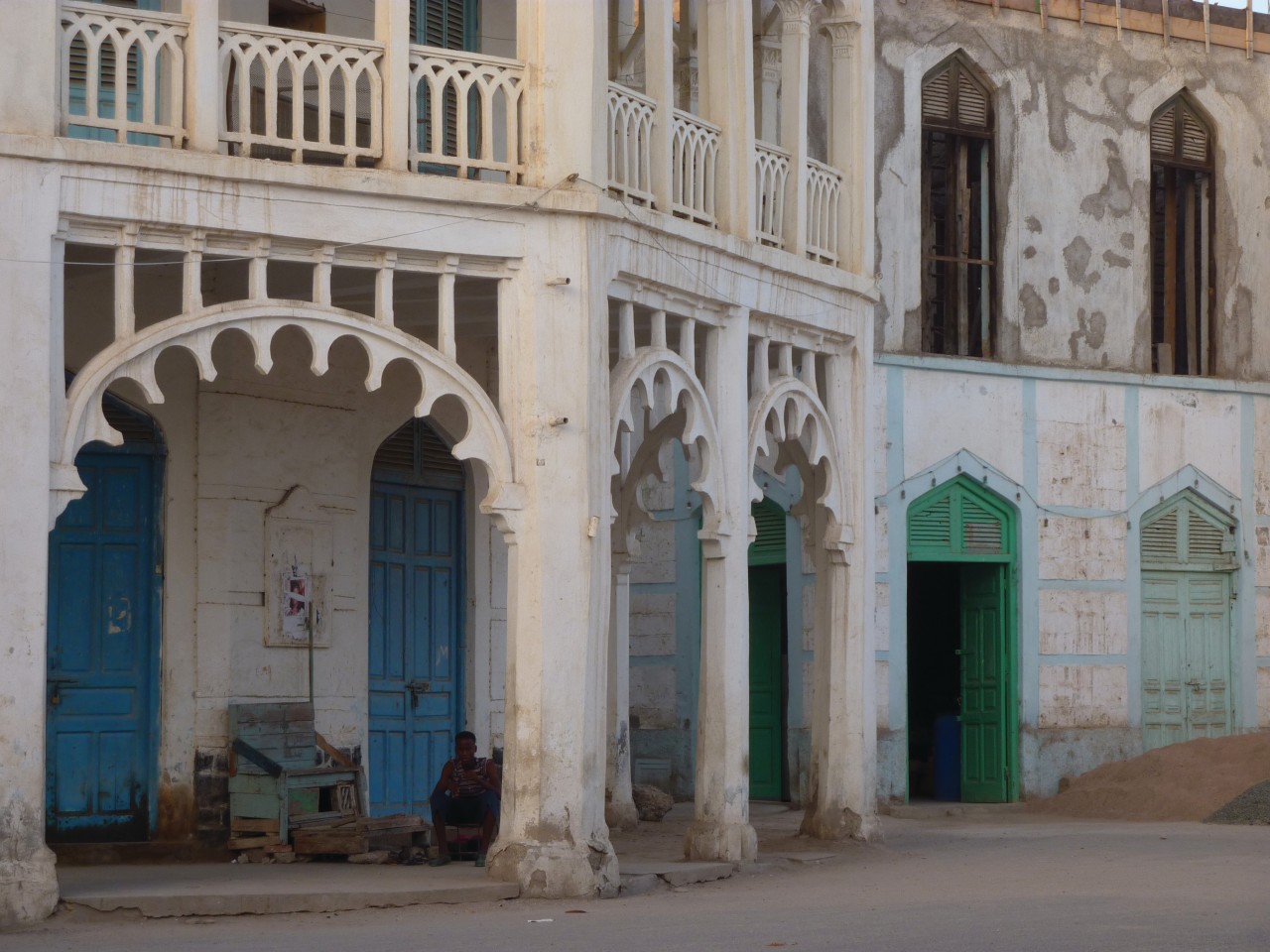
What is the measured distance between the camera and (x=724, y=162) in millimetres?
12789

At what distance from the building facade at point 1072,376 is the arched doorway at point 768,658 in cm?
139

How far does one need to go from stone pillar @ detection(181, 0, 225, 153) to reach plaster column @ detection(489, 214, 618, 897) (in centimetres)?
184

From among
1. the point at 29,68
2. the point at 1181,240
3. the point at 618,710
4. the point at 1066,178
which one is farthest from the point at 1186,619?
the point at 29,68

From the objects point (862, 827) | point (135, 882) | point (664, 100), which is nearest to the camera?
point (135, 882)

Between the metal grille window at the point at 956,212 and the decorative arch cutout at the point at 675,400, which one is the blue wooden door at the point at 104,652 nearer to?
the decorative arch cutout at the point at 675,400

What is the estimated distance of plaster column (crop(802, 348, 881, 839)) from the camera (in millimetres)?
13969

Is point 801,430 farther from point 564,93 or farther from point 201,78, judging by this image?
point 201,78

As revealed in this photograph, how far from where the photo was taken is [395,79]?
10.8m

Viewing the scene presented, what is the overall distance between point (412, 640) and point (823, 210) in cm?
431

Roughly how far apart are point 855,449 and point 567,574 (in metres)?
3.85

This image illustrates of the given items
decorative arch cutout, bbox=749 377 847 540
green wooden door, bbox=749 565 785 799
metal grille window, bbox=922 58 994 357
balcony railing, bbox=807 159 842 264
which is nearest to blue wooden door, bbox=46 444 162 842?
decorative arch cutout, bbox=749 377 847 540

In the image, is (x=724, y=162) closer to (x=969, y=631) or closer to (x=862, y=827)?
(x=862, y=827)

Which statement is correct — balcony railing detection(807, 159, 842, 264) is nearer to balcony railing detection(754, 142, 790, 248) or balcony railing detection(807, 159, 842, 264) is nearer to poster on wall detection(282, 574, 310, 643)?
balcony railing detection(754, 142, 790, 248)

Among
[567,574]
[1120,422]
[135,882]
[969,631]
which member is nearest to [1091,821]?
[969,631]
